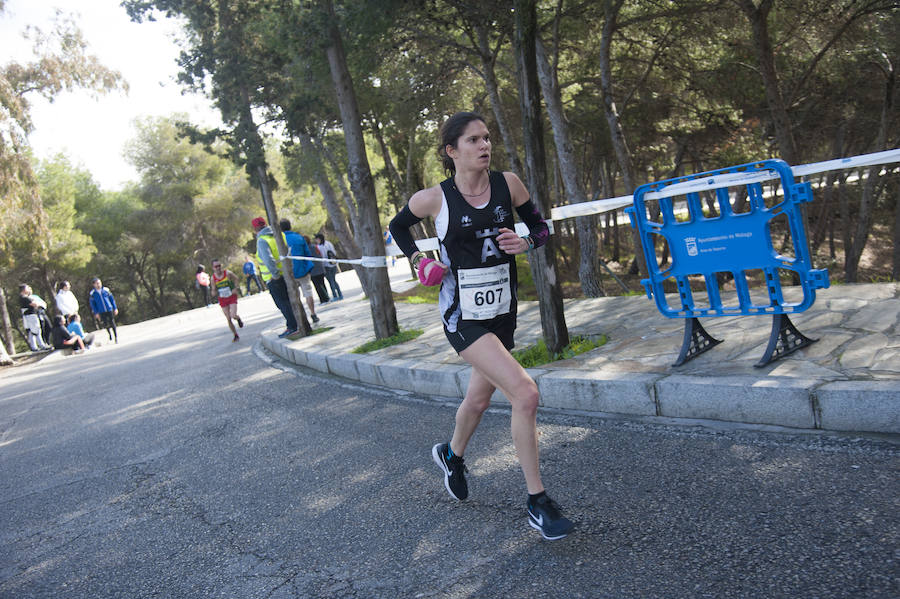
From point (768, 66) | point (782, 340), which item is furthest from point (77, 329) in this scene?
point (782, 340)

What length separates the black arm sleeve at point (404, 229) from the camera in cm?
368

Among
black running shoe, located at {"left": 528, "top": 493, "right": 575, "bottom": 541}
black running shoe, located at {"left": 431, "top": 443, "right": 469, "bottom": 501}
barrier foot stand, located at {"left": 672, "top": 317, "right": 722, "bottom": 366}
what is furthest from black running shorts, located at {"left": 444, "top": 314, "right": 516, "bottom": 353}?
barrier foot stand, located at {"left": 672, "top": 317, "right": 722, "bottom": 366}

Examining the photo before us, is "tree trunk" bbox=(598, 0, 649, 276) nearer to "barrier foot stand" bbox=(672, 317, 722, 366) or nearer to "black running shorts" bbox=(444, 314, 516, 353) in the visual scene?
"barrier foot stand" bbox=(672, 317, 722, 366)

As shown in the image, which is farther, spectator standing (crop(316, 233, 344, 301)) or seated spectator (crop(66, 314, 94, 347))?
seated spectator (crop(66, 314, 94, 347))

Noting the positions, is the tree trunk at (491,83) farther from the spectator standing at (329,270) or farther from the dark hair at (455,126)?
the dark hair at (455,126)

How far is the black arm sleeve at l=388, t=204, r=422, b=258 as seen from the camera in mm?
3680

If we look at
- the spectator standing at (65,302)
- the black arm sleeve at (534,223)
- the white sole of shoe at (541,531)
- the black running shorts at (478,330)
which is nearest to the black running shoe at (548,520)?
the white sole of shoe at (541,531)

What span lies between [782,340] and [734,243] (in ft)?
2.66

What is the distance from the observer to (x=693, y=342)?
5.32 metres

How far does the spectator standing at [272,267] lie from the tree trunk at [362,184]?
128 inches

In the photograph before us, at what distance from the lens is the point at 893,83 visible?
15109 mm

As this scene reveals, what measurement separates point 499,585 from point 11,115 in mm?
20494

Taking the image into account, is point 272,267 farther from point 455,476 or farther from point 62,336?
point 62,336

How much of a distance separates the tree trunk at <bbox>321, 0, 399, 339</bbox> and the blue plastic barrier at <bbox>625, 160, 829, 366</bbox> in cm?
456
